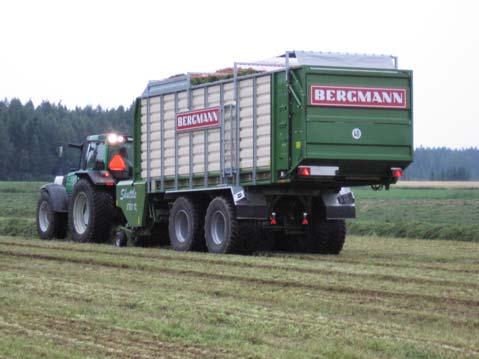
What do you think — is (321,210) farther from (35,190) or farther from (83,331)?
(35,190)

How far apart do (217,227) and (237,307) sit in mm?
9181

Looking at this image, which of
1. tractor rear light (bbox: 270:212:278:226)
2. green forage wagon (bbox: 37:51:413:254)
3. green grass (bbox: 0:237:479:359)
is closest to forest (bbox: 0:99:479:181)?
green forage wagon (bbox: 37:51:413:254)

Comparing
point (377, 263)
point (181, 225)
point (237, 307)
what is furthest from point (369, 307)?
point (181, 225)

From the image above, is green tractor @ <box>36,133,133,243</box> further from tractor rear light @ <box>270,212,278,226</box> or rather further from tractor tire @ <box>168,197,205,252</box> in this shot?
tractor rear light @ <box>270,212,278,226</box>

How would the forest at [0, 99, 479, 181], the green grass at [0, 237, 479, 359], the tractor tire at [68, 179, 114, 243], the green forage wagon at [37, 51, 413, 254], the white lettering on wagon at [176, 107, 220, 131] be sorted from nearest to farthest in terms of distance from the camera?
the green grass at [0, 237, 479, 359] → the green forage wagon at [37, 51, 413, 254] → the white lettering on wagon at [176, 107, 220, 131] → the tractor tire at [68, 179, 114, 243] → the forest at [0, 99, 479, 181]

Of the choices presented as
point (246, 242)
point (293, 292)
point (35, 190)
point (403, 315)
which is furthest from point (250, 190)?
point (35, 190)

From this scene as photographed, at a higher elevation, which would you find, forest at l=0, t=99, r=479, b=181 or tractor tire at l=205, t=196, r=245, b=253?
forest at l=0, t=99, r=479, b=181

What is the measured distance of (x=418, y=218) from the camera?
3656 centimetres

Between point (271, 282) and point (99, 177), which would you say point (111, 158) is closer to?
point (99, 177)

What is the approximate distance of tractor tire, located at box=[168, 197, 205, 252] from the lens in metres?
21.1

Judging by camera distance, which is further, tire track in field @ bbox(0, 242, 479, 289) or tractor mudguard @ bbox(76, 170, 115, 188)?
tractor mudguard @ bbox(76, 170, 115, 188)

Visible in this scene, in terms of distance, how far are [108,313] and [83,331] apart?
105 centimetres

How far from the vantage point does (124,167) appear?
24.9 metres

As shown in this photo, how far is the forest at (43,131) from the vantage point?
9394 centimetres
